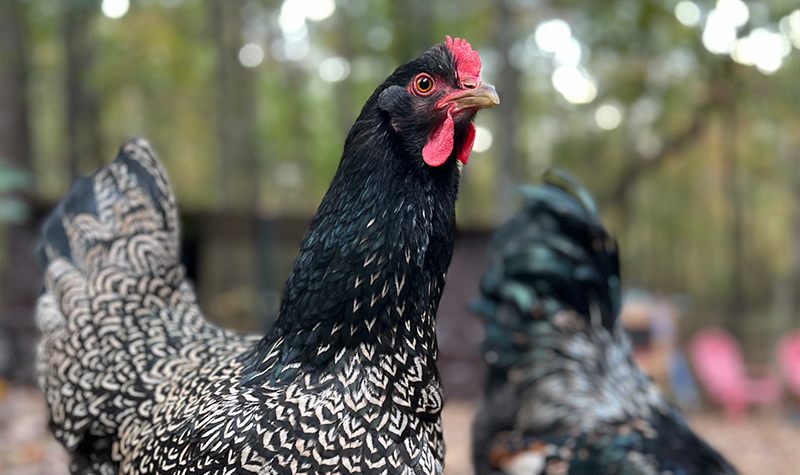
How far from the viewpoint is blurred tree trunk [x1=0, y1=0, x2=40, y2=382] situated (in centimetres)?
845

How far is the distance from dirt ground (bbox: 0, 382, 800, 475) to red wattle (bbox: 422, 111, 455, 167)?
370 centimetres

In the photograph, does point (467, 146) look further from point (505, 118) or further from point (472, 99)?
point (505, 118)

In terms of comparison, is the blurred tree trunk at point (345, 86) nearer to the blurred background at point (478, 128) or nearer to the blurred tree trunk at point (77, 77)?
the blurred background at point (478, 128)

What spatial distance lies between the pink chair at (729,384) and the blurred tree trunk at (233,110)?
882 cm

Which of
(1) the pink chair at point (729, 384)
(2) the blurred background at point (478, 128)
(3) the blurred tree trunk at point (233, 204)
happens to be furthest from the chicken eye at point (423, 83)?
(1) the pink chair at point (729, 384)

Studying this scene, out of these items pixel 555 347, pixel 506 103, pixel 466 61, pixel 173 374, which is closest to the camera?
pixel 466 61

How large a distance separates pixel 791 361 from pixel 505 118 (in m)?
6.98

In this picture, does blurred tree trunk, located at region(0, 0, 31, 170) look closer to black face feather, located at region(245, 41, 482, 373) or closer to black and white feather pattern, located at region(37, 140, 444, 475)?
black and white feather pattern, located at region(37, 140, 444, 475)

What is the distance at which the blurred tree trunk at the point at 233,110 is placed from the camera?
1120cm

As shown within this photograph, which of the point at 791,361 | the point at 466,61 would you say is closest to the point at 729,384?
the point at 791,361

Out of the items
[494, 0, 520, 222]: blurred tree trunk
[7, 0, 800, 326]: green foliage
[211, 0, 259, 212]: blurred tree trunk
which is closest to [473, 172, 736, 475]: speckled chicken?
[7, 0, 800, 326]: green foliage

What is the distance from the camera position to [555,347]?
362 centimetres

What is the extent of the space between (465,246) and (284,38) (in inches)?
334

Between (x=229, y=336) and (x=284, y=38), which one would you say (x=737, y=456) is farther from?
(x=284, y=38)
